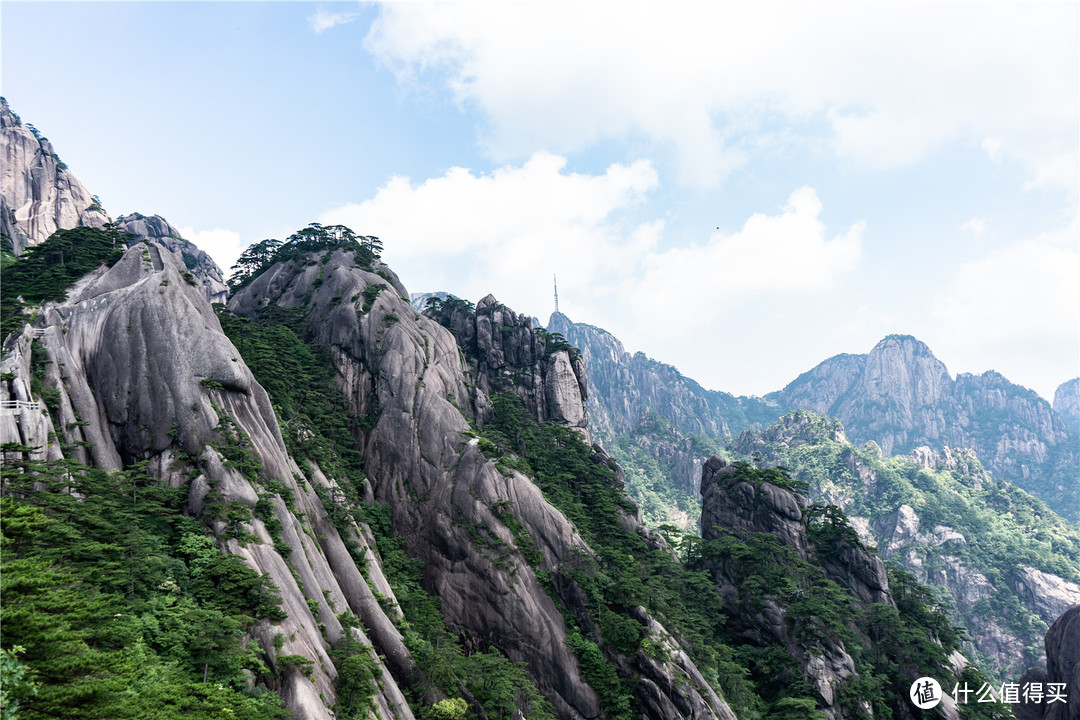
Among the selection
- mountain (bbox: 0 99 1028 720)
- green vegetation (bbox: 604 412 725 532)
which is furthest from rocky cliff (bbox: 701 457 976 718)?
green vegetation (bbox: 604 412 725 532)

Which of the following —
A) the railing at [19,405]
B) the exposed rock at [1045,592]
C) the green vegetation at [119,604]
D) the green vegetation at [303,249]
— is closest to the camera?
the green vegetation at [119,604]

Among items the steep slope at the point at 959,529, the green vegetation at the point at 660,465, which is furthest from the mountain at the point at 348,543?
the green vegetation at the point at 660,465

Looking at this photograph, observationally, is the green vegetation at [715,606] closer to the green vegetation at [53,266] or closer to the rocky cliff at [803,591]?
the rocky cliff at [803,591]

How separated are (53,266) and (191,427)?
872 inches

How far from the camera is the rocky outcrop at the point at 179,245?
10525 centimetres

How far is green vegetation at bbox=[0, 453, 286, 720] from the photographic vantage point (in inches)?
605

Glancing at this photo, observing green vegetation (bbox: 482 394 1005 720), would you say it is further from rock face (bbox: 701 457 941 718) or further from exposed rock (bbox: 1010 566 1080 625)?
exposed rock (bbox: 1010 566 1080 625)

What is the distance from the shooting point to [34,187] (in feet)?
301

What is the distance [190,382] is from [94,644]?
19.7 metres

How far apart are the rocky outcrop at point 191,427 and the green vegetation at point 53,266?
1.30m

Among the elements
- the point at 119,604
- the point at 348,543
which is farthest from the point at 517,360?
the point at 119,604

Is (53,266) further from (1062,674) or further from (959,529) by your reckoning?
(959,529)

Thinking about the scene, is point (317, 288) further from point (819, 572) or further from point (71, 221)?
Result: point (819, 572)

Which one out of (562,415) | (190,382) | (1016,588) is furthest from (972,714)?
(1016,588)
